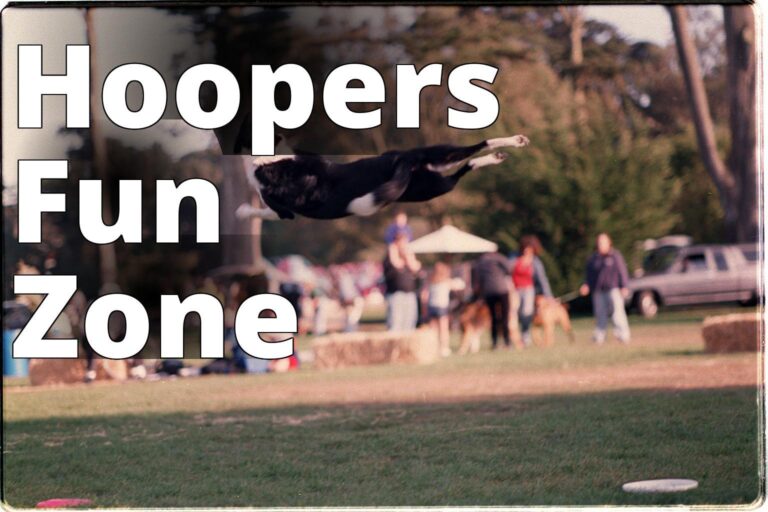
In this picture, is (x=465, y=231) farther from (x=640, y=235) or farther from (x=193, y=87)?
(x=193, y=87)

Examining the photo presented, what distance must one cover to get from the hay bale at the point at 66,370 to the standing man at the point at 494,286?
2.02 meters

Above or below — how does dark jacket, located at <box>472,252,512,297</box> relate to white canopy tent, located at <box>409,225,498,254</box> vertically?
below

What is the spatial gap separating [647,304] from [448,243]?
100 cm

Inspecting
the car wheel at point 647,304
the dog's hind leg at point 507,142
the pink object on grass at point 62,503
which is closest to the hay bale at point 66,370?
the pink object on grass at point 62,503

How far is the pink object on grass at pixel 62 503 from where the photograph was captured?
4.55 m

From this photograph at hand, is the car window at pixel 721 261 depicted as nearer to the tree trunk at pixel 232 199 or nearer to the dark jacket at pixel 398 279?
the dark jacket at pixel 398 279

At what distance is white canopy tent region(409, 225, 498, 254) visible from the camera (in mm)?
5867

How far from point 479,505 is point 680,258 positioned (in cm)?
181

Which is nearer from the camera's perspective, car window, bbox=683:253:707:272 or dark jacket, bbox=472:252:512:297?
car window, bbox=683:253:707:272

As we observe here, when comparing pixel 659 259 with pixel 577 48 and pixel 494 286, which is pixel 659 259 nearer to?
pixel 494 286

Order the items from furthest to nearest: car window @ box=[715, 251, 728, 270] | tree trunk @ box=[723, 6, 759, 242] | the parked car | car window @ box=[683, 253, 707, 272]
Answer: car window @ box=[683, 253, 707, 272] < car window @ box=[715, 251, 728, 270] < the parked car < tree trunk @ box=[723, 6, 759, 242]

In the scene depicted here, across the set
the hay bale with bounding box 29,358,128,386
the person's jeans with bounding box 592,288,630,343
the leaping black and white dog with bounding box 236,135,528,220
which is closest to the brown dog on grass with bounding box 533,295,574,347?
the person's jeans with bounding box 592,288,630,343

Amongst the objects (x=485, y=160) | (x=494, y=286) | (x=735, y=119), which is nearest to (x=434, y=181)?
(x=485, y=160)

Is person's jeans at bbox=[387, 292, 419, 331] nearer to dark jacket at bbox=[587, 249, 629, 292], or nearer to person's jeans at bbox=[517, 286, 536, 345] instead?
person's jeans at bbox=[517, 286, 536, 345]
